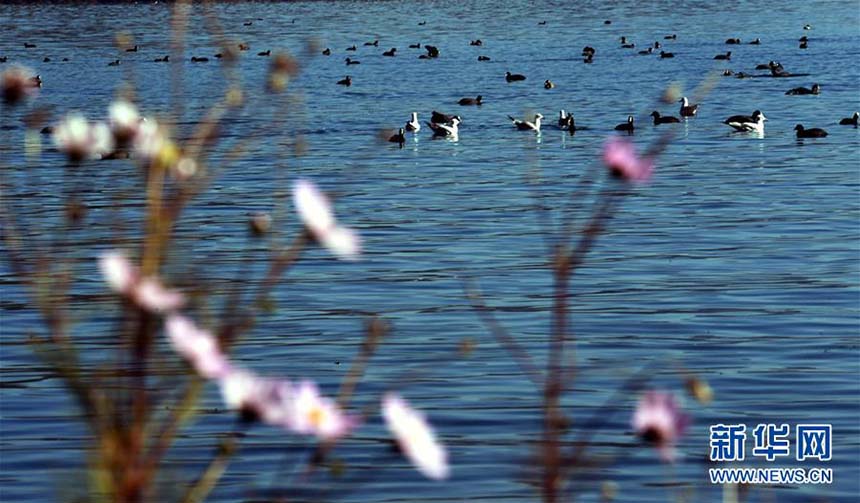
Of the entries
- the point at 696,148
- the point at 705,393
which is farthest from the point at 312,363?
the point at 696,148

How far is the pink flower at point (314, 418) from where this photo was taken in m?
2.79

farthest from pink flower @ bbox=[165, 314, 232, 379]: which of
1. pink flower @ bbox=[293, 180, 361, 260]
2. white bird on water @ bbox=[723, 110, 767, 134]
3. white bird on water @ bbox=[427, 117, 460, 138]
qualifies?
white bird on water @ bbox=[723, 110, 767, 134]

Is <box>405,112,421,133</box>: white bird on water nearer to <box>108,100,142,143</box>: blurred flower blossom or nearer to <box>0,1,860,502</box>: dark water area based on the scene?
<box>0,1,860,502</box>: dark water area

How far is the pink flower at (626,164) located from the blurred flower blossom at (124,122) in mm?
937

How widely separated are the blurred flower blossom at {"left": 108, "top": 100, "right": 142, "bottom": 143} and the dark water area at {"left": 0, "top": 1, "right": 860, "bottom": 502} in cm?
14

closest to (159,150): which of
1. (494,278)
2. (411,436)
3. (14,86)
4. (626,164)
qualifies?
(14,86)

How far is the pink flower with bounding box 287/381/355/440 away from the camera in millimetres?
2787

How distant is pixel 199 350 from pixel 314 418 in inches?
9.2

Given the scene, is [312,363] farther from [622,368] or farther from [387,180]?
→ [387,180]

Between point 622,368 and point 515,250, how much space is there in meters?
6.44

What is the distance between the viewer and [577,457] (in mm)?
3178

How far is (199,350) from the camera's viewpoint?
9.04 ft

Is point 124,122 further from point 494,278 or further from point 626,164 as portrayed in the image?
point 494,278

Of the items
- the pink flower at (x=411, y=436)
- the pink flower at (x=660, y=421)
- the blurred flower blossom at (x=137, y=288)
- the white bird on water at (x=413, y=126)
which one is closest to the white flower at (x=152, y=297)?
the blurred flower blossom at (x=137, y=288)
